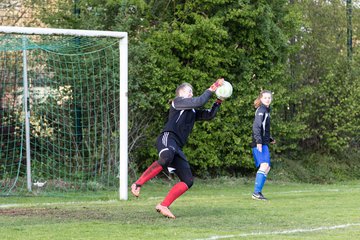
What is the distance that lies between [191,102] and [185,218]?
62.6 inches

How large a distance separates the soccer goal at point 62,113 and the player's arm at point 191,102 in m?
6.31

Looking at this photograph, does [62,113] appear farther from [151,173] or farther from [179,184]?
[179,184]

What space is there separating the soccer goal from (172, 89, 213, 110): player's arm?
6305 mm

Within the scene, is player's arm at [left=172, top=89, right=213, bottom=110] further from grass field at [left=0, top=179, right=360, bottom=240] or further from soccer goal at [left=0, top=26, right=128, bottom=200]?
soccer goal at [left=0, top=26, right=128, bottom=200]

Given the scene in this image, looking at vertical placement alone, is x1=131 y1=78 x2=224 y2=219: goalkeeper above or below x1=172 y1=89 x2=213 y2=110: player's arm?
below

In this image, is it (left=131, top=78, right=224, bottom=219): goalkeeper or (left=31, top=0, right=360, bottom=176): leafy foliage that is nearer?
(left=131, top=78, right=224, bottom=219): goalkeeper

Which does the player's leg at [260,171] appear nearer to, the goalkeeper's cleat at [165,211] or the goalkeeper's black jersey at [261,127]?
the goalkeeper's black jersey at [261,127]

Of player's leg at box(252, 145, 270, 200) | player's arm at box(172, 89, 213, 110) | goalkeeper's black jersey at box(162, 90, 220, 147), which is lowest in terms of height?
player's leg at box(252, 145, 270, 200)

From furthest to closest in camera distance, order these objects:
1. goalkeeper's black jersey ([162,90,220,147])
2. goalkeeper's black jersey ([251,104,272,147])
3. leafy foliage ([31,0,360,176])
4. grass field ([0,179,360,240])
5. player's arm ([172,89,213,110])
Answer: leafy foliage ([31,0,360,176]) < goalkeeper's black jersey ([251,104,272,147]) < goalkeeper's black jersey ([162,90,220,147]) < player's arm ([172,89,213,110]) < grass field ([0,179,360,240])

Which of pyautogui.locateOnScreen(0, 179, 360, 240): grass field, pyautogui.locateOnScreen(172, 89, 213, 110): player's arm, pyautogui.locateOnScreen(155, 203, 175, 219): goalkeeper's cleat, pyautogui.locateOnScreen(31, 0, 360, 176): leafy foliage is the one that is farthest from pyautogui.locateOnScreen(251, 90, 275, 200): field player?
pyautogui.locateOnScreen(31, 0, 360, 176): leafy foliage

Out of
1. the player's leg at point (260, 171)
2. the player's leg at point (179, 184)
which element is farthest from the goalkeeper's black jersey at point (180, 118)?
the player's leg at point (260, 171)

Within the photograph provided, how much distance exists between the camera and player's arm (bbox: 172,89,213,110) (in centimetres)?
1016

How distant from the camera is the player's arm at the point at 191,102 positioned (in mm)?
10164

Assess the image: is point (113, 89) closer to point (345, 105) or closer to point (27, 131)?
point (27, 131)
